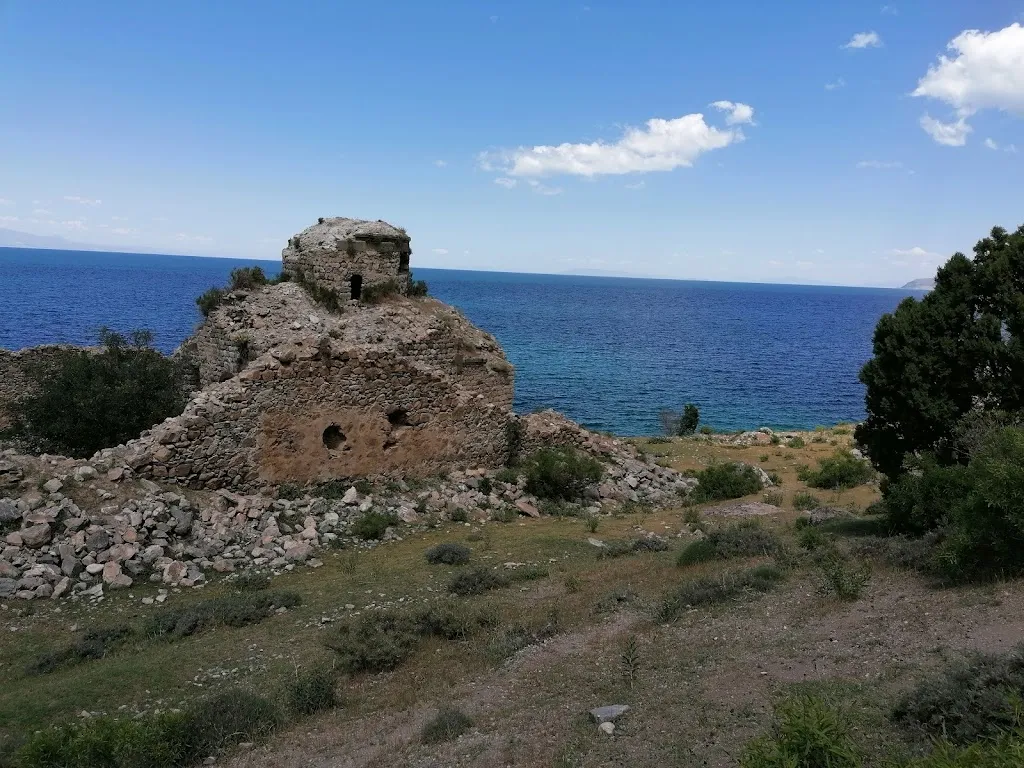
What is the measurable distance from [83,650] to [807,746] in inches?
355

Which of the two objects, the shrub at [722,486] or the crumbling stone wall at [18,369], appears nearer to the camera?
the shrub at [722,486]

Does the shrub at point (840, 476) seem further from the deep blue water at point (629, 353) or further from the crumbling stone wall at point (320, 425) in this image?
the deep blue water at point (629, 353)

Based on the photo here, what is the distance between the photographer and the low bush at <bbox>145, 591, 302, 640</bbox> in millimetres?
9883

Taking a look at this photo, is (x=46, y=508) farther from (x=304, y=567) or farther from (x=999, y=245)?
(x=999, y=245)

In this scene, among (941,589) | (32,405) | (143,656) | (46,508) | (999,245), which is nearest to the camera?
(941,589)

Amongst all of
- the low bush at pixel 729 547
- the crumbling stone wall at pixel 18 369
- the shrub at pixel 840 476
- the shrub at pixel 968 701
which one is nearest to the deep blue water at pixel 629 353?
the crumbling stone wall at pixel 18 369

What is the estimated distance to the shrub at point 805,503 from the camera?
18.0 metres

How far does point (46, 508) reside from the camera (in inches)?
472

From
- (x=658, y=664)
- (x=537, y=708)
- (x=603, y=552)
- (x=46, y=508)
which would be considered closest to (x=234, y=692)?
(x=537, y=708)

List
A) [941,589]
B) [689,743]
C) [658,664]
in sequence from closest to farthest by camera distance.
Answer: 1. [689,743]
2. [658,664]
3. [941,589]

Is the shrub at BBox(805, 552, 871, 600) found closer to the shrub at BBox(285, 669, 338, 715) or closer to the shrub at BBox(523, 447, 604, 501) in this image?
the shrub at BBox(285, 669, 338, 715)

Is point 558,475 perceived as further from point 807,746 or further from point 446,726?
point 807,746

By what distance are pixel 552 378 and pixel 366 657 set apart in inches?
1854

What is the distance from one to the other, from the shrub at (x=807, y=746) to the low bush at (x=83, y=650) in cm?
851
